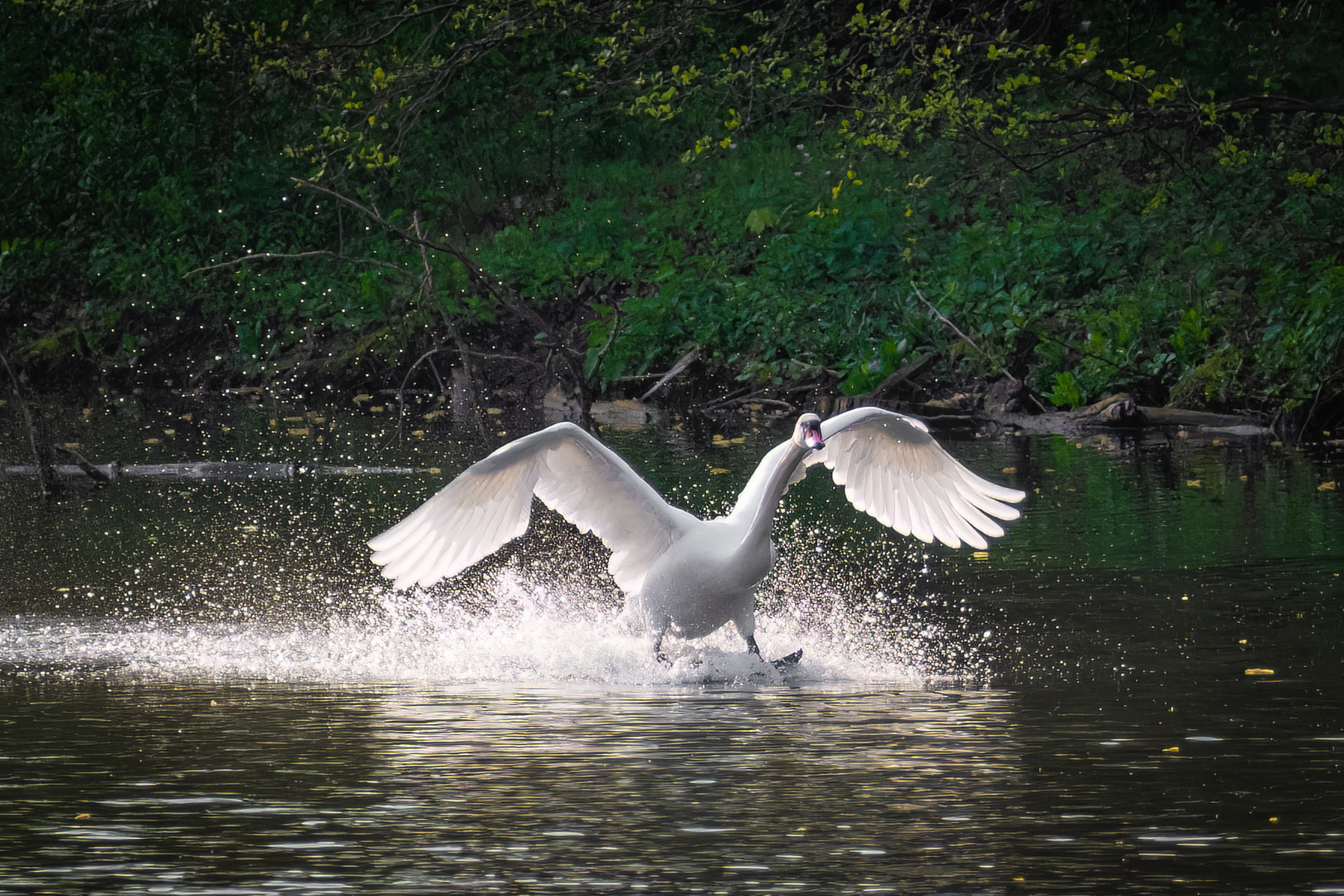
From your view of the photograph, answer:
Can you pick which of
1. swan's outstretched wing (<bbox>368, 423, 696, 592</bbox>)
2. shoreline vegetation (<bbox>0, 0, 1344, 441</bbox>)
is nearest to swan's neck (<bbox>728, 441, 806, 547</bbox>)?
swan's outstretched wing (<bbox>368, 423, 696, 592</bbox>)

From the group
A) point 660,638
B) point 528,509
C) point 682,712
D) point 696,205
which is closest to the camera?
point 682,712

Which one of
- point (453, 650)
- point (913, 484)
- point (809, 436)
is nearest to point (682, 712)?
point (809, 436)

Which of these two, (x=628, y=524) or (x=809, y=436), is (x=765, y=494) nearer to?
(x=809, y=436)

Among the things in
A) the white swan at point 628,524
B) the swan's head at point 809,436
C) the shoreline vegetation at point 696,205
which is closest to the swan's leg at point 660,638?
the white swan at point 628,524

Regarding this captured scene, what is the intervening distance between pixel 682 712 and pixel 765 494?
51.5 inches

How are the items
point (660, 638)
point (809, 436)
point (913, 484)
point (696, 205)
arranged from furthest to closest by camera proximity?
point (696, 205), point (913, 484), point (660, 638), point (809, 436)

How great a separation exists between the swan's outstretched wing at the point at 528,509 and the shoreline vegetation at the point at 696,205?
656 cm

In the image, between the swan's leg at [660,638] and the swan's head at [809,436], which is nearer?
the swan's head at [809,436]

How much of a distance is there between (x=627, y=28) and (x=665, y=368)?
139 inches

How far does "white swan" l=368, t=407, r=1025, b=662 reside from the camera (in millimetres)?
8156

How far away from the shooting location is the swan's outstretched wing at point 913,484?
30.2 feet

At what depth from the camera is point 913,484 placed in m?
9.34

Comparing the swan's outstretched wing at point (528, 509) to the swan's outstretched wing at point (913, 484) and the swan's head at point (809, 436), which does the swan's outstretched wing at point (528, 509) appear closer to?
the swan's head at point (809, 436)

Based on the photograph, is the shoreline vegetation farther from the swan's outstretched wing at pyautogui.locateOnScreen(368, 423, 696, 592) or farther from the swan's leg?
the swan's leg
